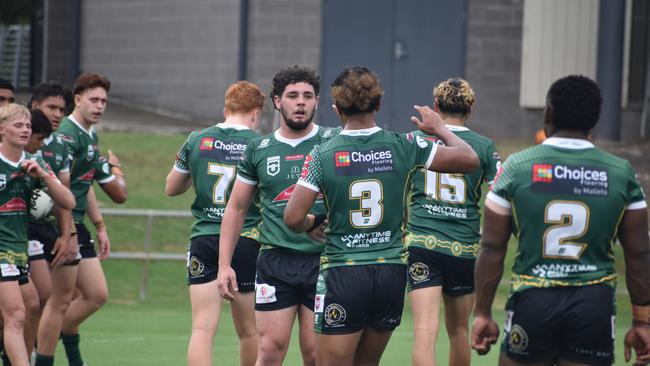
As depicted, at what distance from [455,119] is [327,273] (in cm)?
235

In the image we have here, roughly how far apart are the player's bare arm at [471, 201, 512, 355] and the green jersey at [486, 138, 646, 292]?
0.23 feet

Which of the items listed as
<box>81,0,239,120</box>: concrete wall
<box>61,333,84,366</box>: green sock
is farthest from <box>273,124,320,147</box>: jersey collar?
<box>81,0,239,120</box>: concrete wall

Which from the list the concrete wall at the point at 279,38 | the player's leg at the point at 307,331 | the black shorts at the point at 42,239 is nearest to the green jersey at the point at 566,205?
the player's leg at the point at 307,331

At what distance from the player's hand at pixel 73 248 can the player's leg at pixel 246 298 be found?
5.79ft

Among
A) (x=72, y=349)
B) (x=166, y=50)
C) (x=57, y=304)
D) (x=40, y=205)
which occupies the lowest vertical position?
(x=72, y=349)

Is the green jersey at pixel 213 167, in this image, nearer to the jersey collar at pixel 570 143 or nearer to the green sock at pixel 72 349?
the green sock at pixel 72 349

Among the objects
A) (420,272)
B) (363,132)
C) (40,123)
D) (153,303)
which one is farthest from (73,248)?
(153,303)

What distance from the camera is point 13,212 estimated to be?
8586 mm

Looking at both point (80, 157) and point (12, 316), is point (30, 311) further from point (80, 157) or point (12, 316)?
point (80, 157)

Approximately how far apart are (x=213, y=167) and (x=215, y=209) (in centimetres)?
30

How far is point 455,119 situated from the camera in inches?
341

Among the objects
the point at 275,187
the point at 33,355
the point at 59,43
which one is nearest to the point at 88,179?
the point at 33,355

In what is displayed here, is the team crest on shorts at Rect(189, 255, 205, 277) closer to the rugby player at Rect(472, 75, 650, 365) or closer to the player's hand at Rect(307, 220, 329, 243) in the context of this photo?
the player's hand at Rect(307, 220, 329, 243)

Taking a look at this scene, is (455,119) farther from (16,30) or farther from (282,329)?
(16,30)
